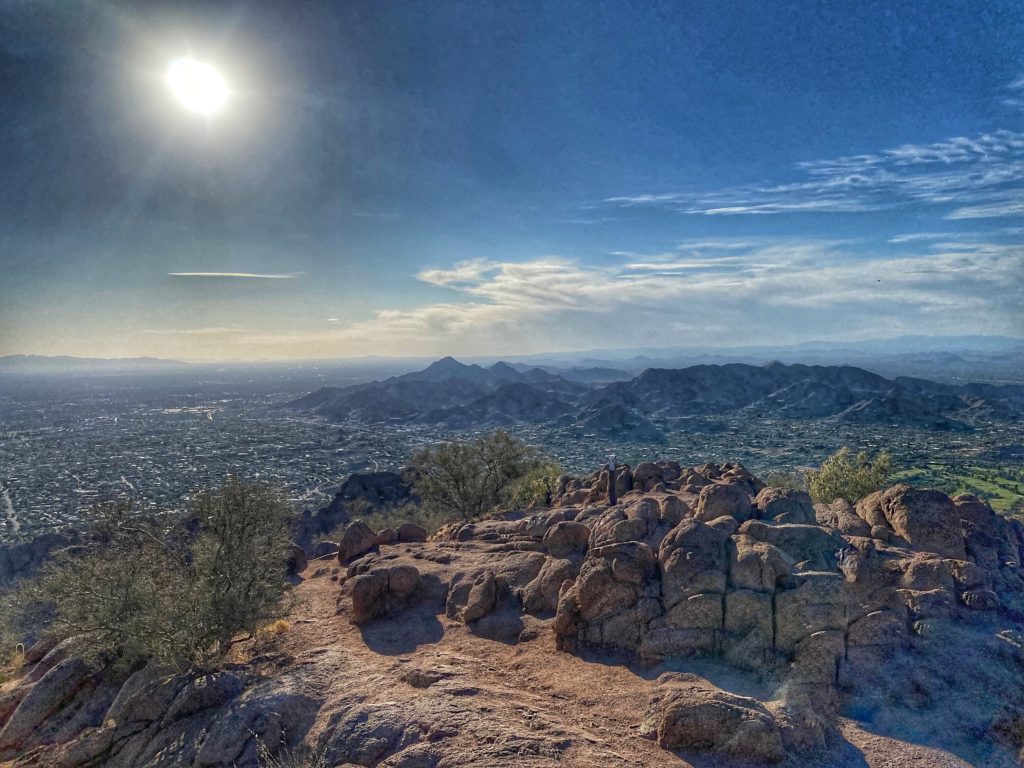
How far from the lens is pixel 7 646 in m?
24.3

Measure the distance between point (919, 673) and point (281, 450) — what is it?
128881 mm

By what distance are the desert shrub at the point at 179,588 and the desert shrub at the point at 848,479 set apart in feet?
86.1

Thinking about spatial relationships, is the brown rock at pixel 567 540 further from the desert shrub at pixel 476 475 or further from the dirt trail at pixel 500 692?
the desert shrub at pixel 476 475

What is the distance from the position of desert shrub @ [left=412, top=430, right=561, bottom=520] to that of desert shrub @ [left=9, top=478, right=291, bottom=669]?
21273mm

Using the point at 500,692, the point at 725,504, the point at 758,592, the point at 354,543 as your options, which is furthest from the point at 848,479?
the point at 354,543

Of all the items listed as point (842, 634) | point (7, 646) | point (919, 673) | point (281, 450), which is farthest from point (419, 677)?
point (281, 450)

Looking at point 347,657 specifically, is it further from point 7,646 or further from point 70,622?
point 7,646

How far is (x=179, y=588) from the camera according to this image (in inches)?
622

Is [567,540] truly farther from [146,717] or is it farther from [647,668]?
[146,717]

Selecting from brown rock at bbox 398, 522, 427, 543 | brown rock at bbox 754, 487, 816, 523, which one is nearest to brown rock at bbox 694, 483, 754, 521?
brown rock at bbox 754, 487, 816, 523

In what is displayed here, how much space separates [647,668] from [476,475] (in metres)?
26.7

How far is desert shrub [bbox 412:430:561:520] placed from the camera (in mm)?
39375

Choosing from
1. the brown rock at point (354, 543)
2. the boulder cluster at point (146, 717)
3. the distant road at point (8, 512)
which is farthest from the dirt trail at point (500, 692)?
the distant road at point (8, 512)

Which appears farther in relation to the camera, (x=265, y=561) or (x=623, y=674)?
(x=265, y=561)
